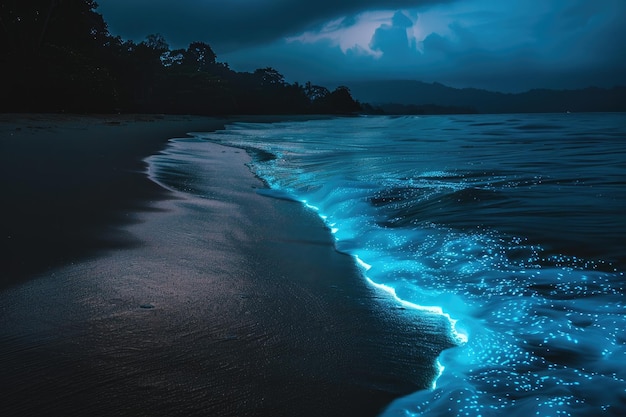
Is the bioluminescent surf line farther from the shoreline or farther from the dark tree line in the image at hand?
the dark tree line

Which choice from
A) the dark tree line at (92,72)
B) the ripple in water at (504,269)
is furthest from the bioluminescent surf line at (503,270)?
the dark tree line at (92,72)

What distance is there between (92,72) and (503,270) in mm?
28884

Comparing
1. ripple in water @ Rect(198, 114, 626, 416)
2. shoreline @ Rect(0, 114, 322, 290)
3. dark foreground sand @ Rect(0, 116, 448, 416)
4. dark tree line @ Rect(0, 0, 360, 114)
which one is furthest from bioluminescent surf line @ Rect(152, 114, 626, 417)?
dark tree line @ Rect(0, 0, 360, 114)

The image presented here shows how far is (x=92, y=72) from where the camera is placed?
89.1ft

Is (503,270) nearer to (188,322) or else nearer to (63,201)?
(188,322)

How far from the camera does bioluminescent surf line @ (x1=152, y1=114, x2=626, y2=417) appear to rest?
1829 mm

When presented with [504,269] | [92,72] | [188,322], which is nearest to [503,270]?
[504,269]

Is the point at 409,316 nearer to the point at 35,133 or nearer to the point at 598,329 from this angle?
the point at 598,329

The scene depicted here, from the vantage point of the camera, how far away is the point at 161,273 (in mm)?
2982

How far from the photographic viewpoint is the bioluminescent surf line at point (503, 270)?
72.0 inches

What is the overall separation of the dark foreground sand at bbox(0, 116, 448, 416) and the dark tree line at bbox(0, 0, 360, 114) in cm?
2241

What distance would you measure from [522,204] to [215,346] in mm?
3949

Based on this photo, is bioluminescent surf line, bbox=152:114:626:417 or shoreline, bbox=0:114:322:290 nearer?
bioluminescent surf line, bbox=152:114:626:417

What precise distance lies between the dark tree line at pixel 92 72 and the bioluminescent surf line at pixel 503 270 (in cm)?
2065
